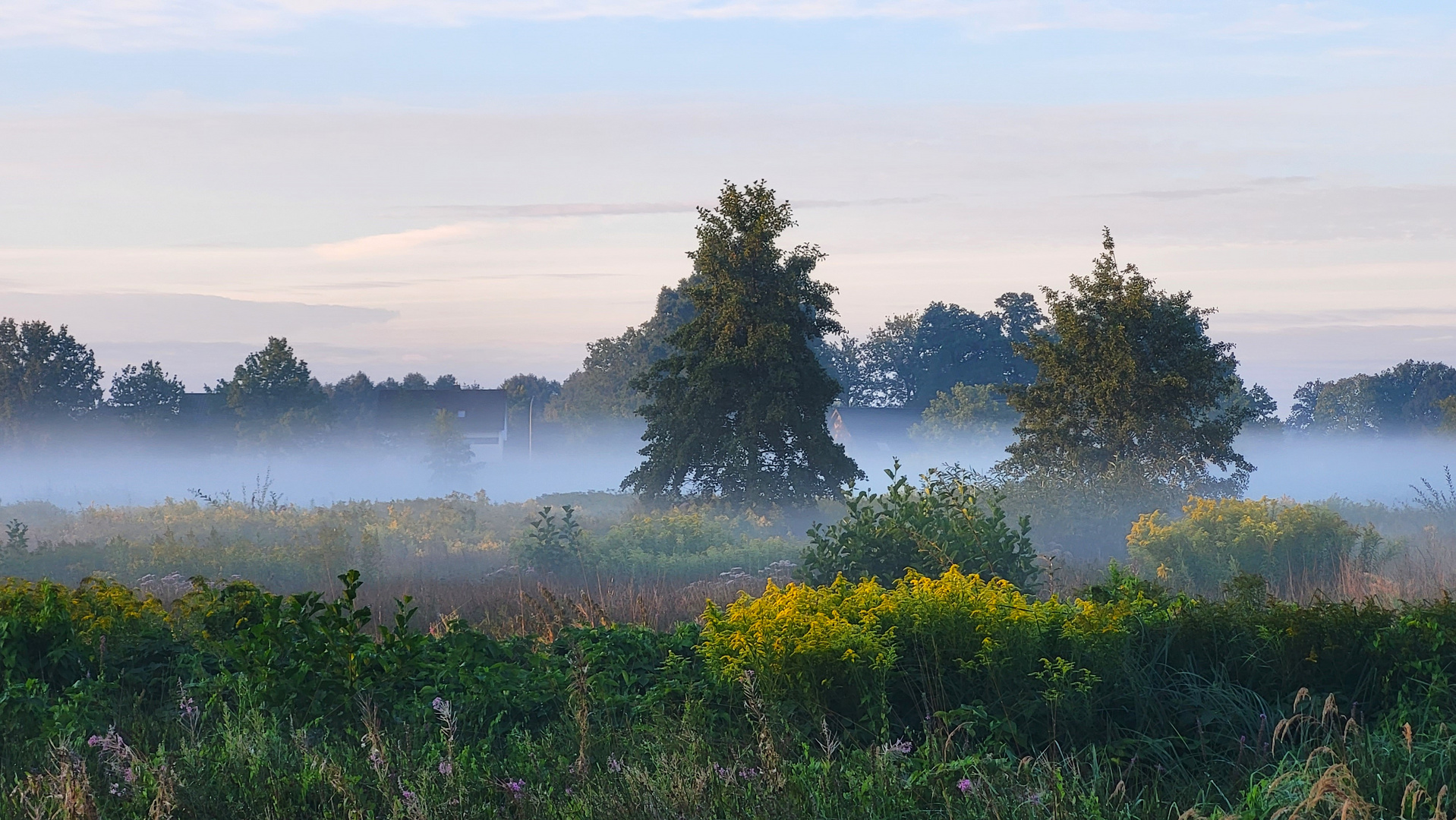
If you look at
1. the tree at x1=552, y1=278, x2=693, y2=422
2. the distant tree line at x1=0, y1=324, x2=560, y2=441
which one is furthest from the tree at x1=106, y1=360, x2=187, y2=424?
the tree at x1=552, y1=278, x2=693, y2=422

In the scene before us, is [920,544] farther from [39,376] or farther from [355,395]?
[355,395]

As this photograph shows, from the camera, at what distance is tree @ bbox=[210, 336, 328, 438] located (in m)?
50.4

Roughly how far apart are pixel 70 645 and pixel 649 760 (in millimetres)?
3847

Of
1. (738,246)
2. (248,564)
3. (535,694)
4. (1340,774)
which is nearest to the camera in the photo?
(1340,774)

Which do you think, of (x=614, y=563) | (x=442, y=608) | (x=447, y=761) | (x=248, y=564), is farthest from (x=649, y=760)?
(x=248, y=564)

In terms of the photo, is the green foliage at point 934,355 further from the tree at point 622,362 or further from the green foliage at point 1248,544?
the green foliage at point 1248,544

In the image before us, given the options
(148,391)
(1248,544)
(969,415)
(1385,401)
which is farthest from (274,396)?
(1385,401)

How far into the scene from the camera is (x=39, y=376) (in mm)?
52469

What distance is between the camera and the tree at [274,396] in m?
50.4

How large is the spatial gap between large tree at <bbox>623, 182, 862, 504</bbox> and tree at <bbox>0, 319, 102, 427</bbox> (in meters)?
40.0

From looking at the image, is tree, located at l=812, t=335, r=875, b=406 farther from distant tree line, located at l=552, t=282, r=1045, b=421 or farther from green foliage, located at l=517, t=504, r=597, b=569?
green foliage, located at l=517, t=504, r=597, b=569

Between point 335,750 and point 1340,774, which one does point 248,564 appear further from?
point 1340,774

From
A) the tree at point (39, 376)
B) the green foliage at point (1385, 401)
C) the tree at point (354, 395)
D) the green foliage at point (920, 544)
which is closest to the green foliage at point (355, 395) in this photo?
the tree at point (354, 395)

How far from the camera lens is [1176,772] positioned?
5434 millimetres
